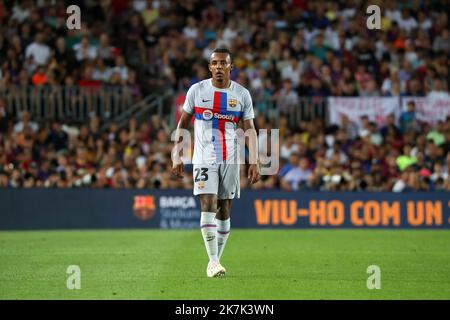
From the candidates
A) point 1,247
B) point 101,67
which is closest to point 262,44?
point 101,67

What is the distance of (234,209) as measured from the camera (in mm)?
24406

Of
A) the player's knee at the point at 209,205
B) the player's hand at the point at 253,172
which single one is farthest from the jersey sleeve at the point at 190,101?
the player's knee at the point at 209,205

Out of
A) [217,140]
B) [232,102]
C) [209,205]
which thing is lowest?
[209,205]

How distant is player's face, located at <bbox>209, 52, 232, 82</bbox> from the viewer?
41.3ft

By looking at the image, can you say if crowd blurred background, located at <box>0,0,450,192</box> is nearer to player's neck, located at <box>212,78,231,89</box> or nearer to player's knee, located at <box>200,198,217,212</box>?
player's neck, located at <box>212,78,231,89</box>

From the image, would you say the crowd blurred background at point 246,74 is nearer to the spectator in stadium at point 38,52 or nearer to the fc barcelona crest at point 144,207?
the spectator in stadium at point 38,52

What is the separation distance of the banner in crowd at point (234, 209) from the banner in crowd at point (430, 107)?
3.30 m

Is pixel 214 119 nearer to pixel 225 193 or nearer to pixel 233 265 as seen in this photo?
pixel 225 193

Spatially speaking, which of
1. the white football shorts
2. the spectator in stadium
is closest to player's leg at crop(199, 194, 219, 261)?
the white football shorts

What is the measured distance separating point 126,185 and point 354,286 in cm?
1411

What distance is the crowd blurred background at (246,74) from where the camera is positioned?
982 inches

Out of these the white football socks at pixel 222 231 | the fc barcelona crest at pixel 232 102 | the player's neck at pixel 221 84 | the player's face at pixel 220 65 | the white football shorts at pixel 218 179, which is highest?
the player's face at pixel 220 65

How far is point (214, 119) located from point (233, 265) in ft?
7.65

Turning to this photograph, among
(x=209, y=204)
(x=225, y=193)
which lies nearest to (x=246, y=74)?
(x=225, y=193)
